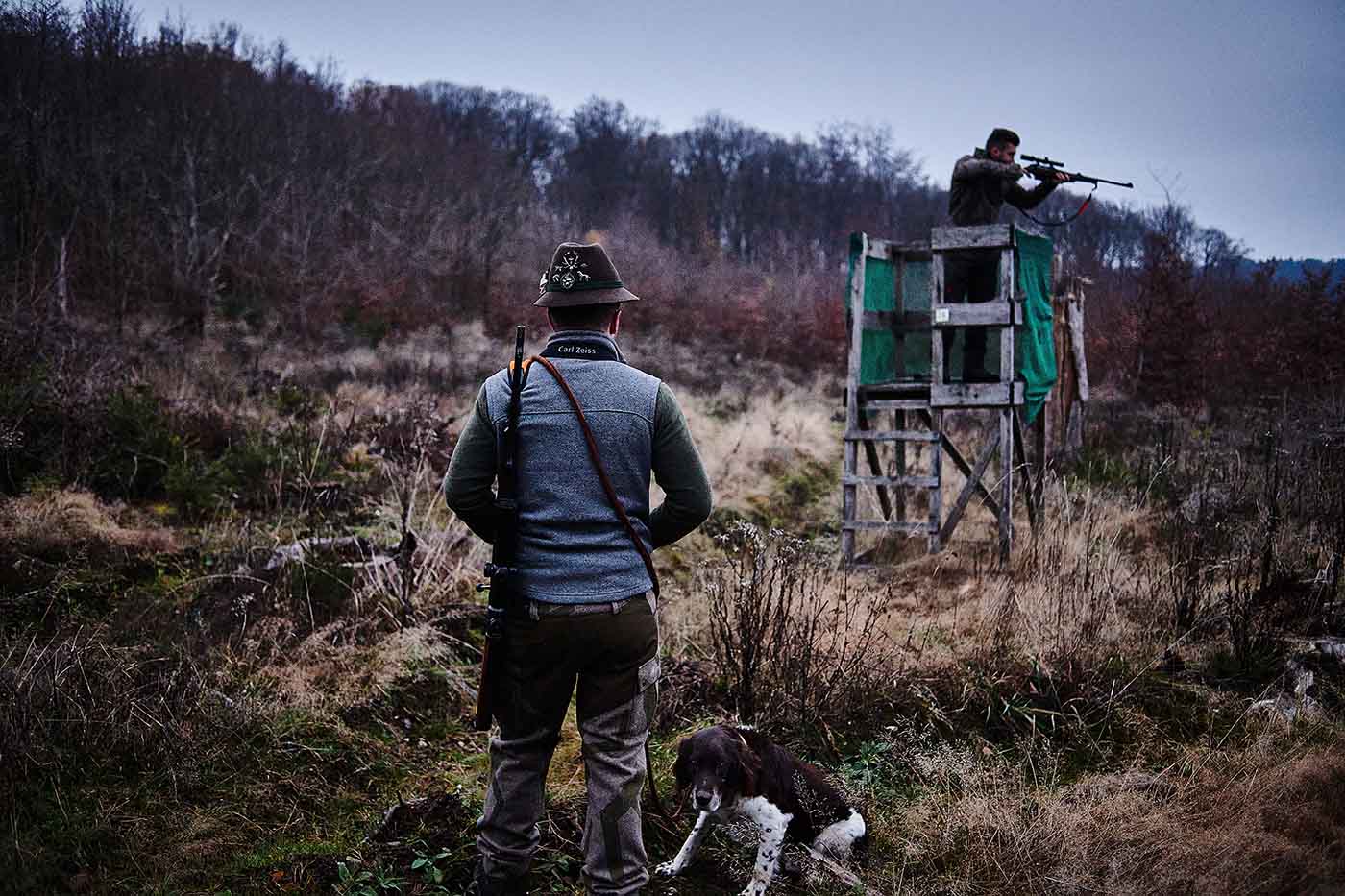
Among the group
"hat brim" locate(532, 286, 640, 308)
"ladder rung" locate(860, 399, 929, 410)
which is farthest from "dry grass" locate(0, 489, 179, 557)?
"ladder rung" locate(860, 399, 929, 410)

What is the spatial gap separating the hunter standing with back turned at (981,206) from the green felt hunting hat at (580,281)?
17.9 feet

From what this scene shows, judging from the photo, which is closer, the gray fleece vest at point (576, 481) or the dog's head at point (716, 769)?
the gray fleece vest at point (576, 481)

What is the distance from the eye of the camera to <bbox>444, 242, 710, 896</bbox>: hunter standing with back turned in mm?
2879

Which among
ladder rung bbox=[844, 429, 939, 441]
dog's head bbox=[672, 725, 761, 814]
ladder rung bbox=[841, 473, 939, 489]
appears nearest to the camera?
dog's head bbox=[672, 725, 761, 814]

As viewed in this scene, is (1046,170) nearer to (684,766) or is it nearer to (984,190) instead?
(984,190)

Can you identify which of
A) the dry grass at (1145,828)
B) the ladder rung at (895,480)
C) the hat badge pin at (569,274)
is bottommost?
the dry grass at (1145,828)

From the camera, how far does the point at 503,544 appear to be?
2.92m

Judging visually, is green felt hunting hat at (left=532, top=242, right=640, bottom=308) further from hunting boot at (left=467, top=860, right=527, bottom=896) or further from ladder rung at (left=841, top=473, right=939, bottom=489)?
ladder rung at (left=841, top=473, right=939, bottom=489)

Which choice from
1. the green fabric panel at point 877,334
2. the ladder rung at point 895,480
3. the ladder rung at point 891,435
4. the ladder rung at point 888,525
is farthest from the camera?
the green fabric panel at point 877,334

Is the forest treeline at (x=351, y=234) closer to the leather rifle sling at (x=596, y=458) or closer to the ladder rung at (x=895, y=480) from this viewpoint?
the ladder rung at (x=895, y=480)

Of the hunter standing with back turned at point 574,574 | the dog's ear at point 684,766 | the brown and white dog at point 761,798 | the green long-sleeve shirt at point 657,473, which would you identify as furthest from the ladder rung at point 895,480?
the hunter standing with back turned at point 574,574

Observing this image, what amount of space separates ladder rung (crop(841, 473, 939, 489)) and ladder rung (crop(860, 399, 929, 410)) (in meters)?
0.67

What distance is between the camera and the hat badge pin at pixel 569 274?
304 centimetres

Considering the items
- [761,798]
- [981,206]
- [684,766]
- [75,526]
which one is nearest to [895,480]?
[981,206]
